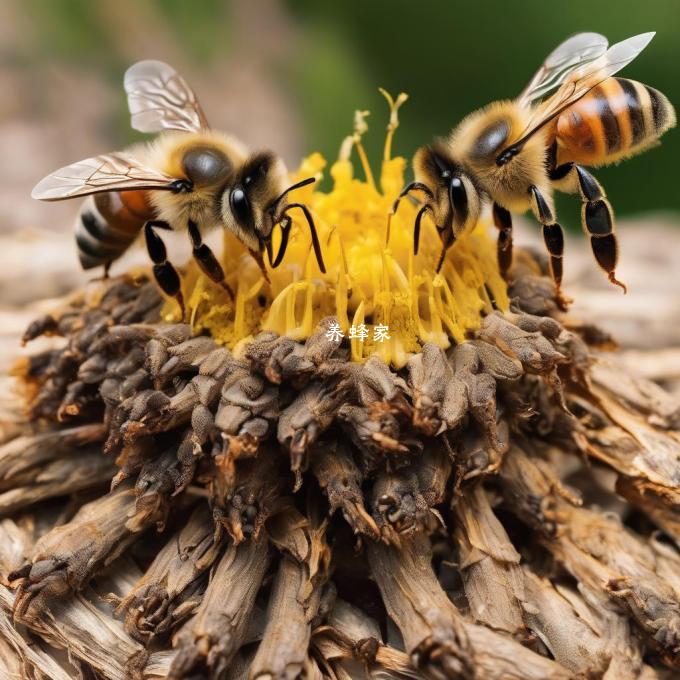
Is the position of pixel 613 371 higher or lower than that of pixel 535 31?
lower

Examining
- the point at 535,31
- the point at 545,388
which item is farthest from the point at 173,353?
the point at 535,31

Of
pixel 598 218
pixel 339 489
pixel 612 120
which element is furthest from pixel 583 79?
pixel 339 489

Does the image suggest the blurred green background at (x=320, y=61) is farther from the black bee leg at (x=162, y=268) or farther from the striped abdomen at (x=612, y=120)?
the black bee leg at (x=162, y=268)

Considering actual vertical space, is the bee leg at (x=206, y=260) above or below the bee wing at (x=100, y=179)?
below

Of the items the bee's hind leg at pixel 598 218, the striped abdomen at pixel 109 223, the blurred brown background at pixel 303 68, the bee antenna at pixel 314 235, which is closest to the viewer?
the bee antenna at pixel 314 235

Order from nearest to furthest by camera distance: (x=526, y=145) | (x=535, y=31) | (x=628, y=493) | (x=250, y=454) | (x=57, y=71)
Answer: (x=250, y=454) < (x=526, y=145) < (x=628, y=493) < (x=535, y=31) < (x=57, y=71)

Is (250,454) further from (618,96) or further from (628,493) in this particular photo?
(618,96)

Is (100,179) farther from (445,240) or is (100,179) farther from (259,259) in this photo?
(445,240)

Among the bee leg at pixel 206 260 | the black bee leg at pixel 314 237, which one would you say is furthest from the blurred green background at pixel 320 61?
the black bee leg at pixel 314 237
